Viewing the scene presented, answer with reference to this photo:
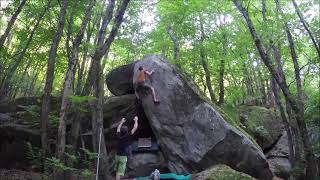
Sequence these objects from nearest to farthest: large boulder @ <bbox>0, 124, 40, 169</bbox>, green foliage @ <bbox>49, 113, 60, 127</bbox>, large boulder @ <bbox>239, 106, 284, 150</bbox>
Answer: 1. green foliage @ <bbox>49, 113, 60, 127</bbox>
2. large boulder @ <bbox>0, 124, 40, 169</bbox>
3. large boulder @ <bbox>239, 106, 284, 150</bbox>

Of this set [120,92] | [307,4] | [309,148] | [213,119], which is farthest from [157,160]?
[307,4]

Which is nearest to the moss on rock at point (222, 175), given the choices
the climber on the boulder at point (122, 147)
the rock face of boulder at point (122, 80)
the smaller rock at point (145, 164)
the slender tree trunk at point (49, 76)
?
the climber on the boulder at point (122, 147)

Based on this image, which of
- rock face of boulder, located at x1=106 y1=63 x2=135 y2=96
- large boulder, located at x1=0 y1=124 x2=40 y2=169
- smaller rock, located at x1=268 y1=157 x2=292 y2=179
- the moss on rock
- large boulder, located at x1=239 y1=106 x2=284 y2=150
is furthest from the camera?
large boulder, located at x1=239 y1=106 x2=284 y2=150

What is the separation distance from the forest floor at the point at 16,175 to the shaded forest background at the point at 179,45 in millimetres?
1165

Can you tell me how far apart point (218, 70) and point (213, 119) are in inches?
219

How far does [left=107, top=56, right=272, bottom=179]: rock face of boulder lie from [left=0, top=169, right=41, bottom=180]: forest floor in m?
4.89

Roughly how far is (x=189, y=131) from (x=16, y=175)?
6.34 meters

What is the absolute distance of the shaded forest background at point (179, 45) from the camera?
10.2m

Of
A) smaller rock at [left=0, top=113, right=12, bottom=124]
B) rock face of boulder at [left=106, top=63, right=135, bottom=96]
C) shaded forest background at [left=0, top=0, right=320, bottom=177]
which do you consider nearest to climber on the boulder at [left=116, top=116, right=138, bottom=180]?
shaded forest background at [left=0, top=0, right=320, bottom=177]

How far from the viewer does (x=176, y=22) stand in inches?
703

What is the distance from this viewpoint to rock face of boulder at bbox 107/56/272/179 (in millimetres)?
12484

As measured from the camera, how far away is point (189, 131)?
1321 centimetres

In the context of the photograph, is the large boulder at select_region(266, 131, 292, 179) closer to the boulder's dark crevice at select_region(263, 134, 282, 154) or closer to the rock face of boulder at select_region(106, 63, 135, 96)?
the boulder's dark crevice at select_region(263, 134, 282, 154)

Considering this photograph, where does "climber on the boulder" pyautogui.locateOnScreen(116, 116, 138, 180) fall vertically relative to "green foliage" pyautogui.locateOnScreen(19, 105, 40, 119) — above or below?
below
